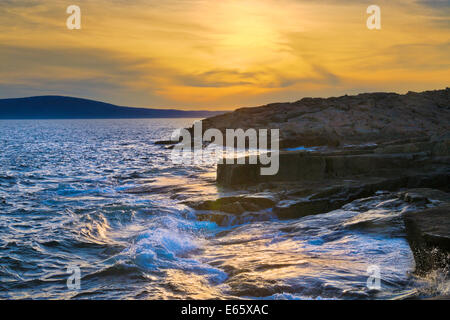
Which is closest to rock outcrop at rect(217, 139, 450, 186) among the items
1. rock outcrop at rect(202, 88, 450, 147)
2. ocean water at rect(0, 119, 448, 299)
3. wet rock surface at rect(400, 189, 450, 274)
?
ocean water at rect(0, 119, 448, 299)

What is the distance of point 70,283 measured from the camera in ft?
23.1

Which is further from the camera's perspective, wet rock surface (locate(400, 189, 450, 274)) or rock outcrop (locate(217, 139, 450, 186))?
rock outcrop (locate(217, 139, 450, 186))

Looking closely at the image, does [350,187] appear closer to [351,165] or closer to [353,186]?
[353,186]

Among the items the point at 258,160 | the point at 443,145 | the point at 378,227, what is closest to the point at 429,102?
the point at 443,145

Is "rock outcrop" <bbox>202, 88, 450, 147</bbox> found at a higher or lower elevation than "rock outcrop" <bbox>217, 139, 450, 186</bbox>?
higher

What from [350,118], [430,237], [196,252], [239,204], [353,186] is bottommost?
[196,252]

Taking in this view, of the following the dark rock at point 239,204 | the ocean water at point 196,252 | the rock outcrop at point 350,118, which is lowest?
the ocean water at point 196,252

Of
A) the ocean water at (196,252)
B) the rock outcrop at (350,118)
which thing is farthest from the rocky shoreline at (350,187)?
the rock outcrop at (350,118)

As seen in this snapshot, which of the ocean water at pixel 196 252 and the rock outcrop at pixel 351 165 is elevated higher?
the rock outcrop at pixel 351 165

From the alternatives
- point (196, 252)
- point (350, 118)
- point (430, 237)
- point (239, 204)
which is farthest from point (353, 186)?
point (350, 118)

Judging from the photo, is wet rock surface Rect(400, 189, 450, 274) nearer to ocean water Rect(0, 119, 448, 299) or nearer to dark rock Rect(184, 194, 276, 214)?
ocean water Rect(0, 119, 448, 299)

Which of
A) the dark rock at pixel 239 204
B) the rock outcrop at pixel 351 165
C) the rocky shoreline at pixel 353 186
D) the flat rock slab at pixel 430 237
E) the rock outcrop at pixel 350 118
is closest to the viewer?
the flat rock slab at pixel 430 237

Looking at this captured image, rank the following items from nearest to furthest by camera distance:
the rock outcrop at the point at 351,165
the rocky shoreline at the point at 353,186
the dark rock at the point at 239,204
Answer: the rocky shoreline at the point at 353,186 → the dark rock at the point at 239,204 → the rock outcrop at the point at 351,165

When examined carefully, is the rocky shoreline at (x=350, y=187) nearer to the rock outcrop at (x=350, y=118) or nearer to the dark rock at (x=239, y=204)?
the dark rock at (x=239, y=204)
